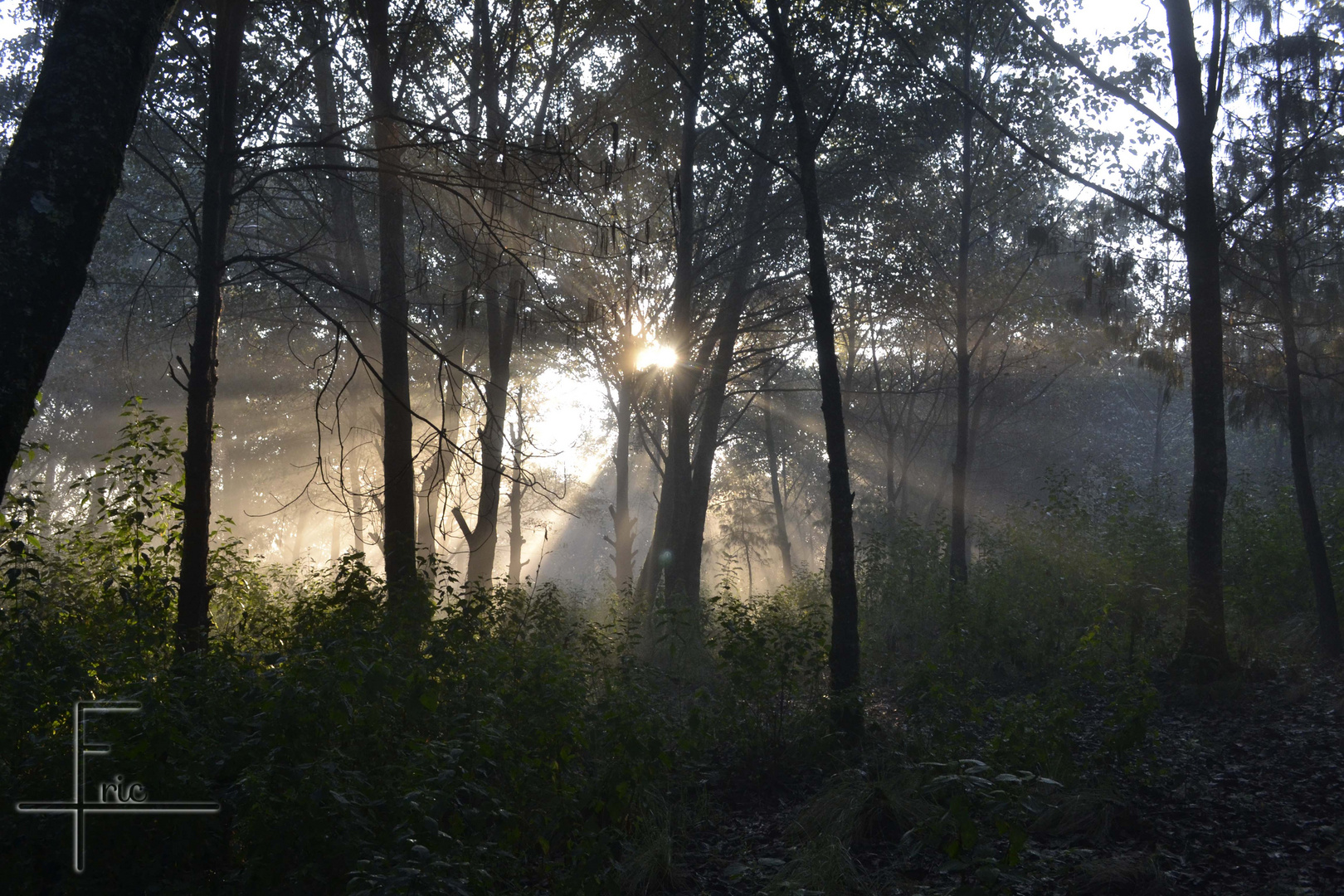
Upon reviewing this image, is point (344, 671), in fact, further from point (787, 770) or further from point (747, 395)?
point (747, 395)

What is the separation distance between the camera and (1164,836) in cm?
515

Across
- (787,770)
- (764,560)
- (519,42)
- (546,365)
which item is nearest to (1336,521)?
(787,770)

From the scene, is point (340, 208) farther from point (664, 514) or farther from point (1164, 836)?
point (1164, 836)

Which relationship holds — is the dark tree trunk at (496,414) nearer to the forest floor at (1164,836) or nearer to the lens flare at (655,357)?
the lens flare at (655,357)

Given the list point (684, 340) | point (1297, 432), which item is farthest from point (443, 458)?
point (1297, 432)

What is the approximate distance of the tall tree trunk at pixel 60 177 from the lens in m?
2.85

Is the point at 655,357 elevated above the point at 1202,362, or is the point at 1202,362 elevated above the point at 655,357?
the point at 655,357

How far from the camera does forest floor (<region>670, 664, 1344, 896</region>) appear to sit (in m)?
4.43

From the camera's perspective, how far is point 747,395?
26094 millimetres

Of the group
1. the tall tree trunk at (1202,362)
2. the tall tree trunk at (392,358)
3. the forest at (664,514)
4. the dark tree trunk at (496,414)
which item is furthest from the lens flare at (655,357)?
the tall tree trunk at (1202,362)

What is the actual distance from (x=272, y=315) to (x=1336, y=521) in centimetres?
2097

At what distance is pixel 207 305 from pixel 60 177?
3.17m

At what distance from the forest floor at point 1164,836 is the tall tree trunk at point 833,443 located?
4.08 feet

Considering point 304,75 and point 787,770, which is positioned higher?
point 304,75
